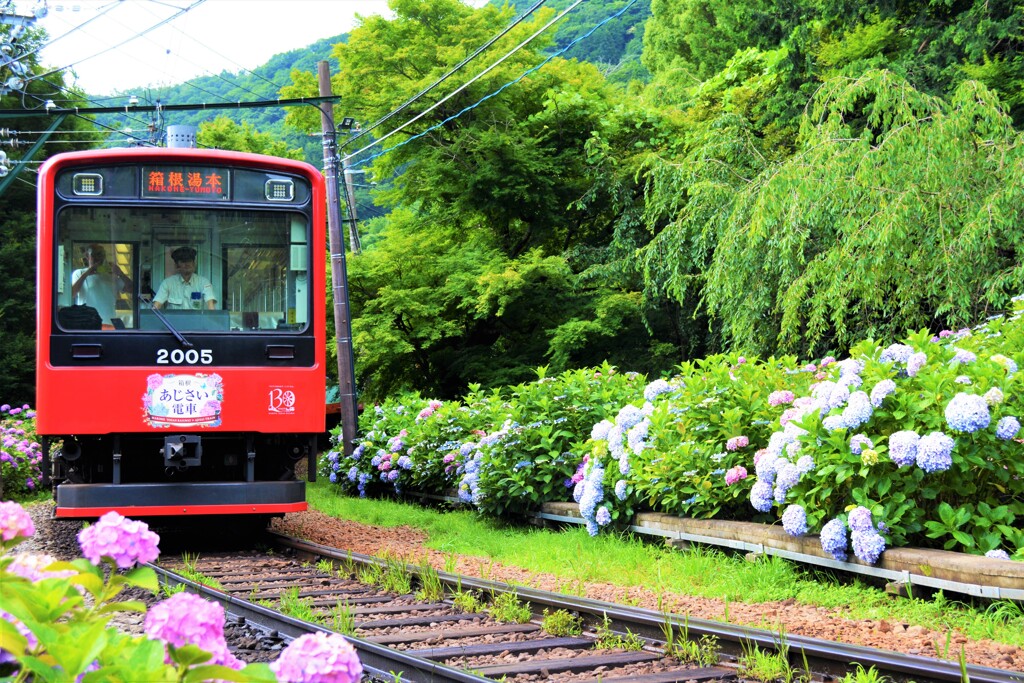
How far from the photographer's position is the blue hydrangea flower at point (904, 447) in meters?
5.84

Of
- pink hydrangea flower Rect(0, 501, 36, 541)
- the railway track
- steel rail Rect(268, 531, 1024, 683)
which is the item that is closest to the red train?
the railway track

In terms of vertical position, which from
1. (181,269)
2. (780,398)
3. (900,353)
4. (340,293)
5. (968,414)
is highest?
(340,293)

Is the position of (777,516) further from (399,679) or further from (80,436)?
(80,436)

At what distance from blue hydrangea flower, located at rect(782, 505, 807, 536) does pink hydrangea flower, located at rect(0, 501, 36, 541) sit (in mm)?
5214

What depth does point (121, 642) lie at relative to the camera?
1.61 meters

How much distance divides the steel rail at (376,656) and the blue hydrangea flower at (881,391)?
3134 mm

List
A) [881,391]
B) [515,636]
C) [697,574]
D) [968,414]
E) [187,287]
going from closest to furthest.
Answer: [515,636]
[968,414]
[881,391]
[697,574]
[187,287]

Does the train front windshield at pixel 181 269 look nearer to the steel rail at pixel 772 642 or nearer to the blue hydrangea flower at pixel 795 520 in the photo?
the steel rail at pixel 772 642

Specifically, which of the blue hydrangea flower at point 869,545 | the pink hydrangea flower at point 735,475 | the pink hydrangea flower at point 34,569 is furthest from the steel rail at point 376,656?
the pink hydrangea flower at point 735,475

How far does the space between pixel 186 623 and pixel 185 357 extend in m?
7.90

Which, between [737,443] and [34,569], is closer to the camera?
[34,569]

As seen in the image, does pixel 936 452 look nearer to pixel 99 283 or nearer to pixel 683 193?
pixel 99 283

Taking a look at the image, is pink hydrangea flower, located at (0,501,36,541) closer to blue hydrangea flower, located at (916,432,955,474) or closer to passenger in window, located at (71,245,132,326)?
blue hydrangea flower, located at (916,432,955,474)

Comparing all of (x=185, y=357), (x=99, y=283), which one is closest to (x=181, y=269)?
(x=99, y=283)
